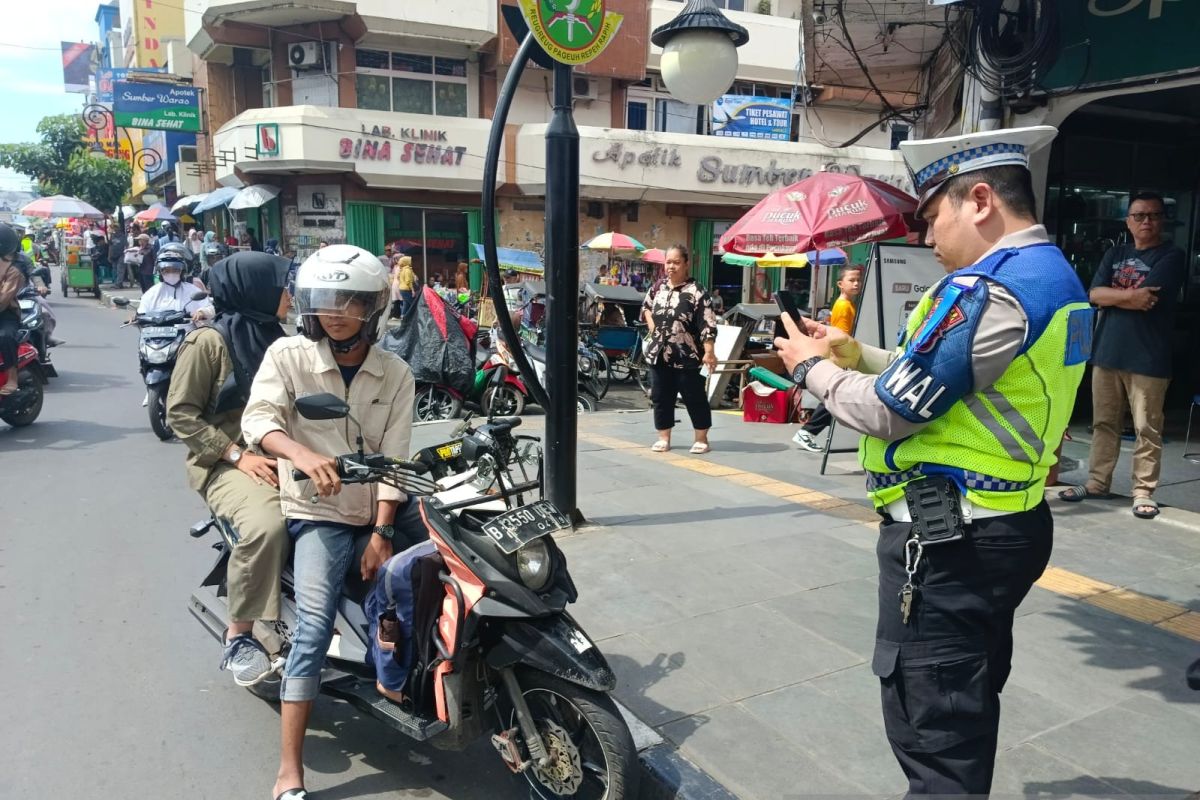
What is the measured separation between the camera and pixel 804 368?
2.21 meters

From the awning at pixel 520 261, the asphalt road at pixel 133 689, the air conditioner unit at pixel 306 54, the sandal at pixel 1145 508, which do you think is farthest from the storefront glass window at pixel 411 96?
the sandal at pixel 1145 508

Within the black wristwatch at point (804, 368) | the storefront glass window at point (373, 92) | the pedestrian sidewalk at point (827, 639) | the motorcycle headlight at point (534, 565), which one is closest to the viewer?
the black wristwatch at point (804, 368)

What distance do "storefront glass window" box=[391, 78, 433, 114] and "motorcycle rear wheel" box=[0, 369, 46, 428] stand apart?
45.5ft

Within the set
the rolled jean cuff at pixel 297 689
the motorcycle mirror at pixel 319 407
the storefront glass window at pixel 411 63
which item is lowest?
the rolled jean cuff at pixel 297 689

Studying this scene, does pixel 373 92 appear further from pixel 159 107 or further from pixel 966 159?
pixel 966 159

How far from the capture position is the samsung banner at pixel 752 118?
2262 cm

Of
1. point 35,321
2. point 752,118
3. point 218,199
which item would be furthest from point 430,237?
point 35,321

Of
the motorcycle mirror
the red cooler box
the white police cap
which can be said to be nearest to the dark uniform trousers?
the white police cap

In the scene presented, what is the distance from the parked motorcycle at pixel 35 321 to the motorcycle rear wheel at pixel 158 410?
182cm

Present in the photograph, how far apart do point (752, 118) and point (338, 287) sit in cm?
2169

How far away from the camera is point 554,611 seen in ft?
8.68

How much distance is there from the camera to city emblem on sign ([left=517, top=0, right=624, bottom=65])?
14.3 feet

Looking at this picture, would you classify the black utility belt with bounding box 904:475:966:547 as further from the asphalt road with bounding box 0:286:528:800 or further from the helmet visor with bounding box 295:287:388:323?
the helmet visor with bounding box 295:287:388:323

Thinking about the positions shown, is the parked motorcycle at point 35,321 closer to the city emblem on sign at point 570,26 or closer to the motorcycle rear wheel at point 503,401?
the motorcycle rear wheel at point 503,401
